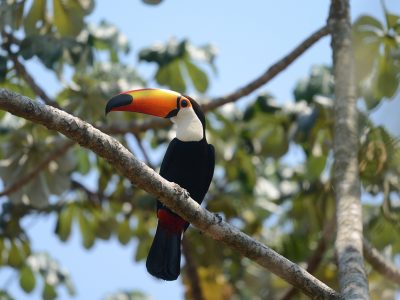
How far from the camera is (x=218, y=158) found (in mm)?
6594

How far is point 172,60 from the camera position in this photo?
6.05 meters

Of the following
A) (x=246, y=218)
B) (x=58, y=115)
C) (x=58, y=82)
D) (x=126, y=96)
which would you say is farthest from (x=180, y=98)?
(x=246, y=218)

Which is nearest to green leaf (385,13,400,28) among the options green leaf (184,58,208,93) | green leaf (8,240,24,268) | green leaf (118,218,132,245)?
green leaf (184,58,208,93)

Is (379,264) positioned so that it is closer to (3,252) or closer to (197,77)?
(197,77)

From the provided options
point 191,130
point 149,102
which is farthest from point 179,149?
point 149,102

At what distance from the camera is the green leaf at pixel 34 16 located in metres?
5.47

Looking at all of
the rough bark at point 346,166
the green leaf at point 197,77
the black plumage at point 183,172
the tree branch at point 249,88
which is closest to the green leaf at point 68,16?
the tree branch at point 249,88

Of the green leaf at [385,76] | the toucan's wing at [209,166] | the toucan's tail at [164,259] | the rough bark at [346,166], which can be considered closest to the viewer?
the rough bark at [346,166]

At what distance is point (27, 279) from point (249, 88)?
107 inches

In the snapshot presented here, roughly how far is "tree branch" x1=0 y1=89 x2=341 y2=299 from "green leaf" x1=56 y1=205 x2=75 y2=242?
346 cm

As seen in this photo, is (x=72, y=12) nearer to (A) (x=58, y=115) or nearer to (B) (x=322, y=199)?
(B) (x=322, y=199)

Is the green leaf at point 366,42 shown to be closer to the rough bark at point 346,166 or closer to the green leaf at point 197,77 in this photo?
the rough bark at point 346,166

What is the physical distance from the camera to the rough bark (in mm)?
3783

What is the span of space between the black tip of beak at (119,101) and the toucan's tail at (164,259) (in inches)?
28.9
